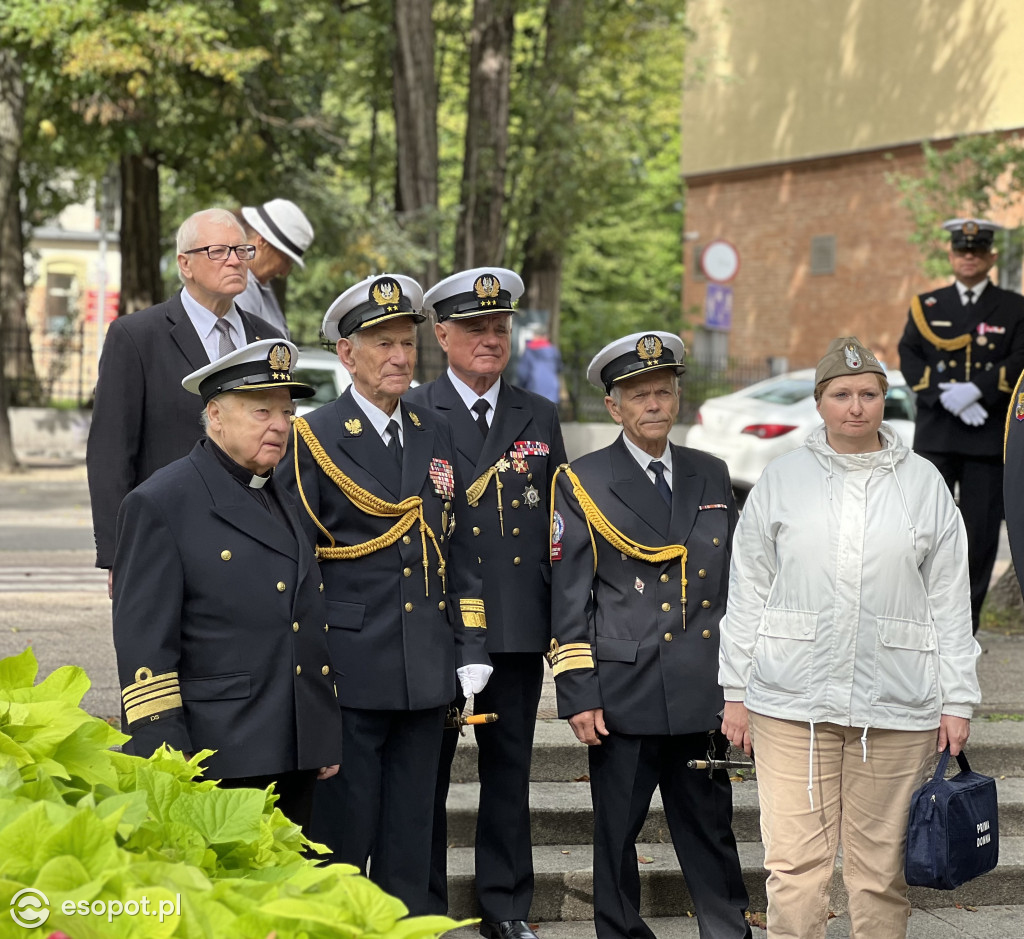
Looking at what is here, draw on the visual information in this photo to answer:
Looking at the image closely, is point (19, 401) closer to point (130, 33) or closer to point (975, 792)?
point (130, 33)

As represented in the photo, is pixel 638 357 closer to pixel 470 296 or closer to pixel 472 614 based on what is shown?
pixel 470 296

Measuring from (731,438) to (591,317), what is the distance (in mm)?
20021

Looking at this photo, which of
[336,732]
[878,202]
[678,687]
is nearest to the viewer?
[336,732]

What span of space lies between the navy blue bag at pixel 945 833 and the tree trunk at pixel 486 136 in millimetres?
16245

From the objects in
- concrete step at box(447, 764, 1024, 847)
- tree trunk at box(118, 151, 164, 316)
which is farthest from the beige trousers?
Result: tree trunk at box(118, 151, 164, 316)

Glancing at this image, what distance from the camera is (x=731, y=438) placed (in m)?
15.4

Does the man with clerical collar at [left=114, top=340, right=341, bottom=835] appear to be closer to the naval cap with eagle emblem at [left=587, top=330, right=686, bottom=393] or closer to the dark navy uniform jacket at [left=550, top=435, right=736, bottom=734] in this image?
the dark navy uniform jacket at [left=550, top=435, right=736, bottom=734]

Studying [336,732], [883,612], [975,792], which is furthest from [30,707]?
[975,792]

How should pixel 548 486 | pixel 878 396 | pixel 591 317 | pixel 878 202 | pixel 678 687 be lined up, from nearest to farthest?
pixel 878 396, pixel 678 687, pixel 548 486, pixel 878 202, pixel 591 317

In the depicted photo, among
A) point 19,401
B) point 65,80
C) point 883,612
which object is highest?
point 65,80

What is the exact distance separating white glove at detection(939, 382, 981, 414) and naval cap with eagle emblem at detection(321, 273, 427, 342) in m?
3.67

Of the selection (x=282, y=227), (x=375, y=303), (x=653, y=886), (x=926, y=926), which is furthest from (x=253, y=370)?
(x=926, y=926)

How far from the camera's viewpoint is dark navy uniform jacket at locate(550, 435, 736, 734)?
4781 mm

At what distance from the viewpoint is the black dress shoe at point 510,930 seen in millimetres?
5035
